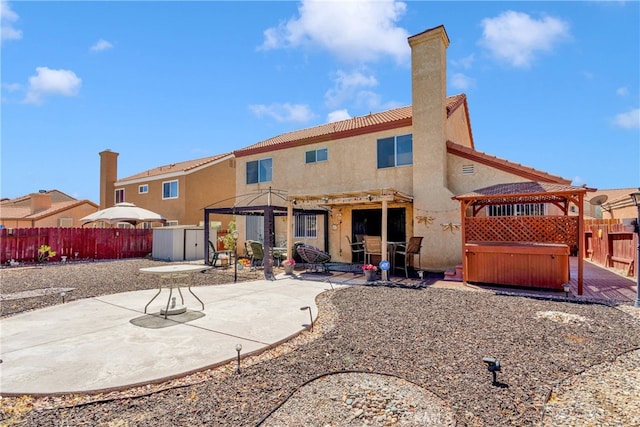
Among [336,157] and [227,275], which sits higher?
[336,157]

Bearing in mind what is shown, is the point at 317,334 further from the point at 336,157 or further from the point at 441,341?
the point at 336,157

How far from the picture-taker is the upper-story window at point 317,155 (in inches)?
569

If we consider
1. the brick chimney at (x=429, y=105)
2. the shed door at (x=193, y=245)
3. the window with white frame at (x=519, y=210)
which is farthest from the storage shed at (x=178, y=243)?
the window with white frame at (x=519, y=210)

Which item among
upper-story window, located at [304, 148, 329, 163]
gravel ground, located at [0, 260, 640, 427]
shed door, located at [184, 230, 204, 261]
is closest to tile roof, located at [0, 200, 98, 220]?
shed door, located at [184, 230, 204, 261]

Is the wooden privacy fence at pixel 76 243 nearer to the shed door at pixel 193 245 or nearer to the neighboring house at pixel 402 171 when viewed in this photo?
the shed door at pixel 193 245

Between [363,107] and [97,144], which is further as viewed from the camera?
[97,144]

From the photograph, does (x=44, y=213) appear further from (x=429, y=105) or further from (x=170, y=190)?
(x=429, y=105)

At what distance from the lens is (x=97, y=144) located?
26.0 metres

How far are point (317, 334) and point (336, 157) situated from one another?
1010 centimetres

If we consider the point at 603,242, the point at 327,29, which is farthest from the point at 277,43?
the point at 603,242

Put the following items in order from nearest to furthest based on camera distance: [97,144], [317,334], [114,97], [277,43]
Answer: [317,334], [277,43], [114,97], [97,144]

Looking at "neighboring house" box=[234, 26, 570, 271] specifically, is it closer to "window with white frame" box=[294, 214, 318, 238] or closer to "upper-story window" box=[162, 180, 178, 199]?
"window with white frame" box=[294, 214, 318, 238]

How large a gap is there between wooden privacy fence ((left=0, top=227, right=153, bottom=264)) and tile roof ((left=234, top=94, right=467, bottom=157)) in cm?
815

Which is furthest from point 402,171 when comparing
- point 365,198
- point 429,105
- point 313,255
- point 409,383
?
point 409,383
